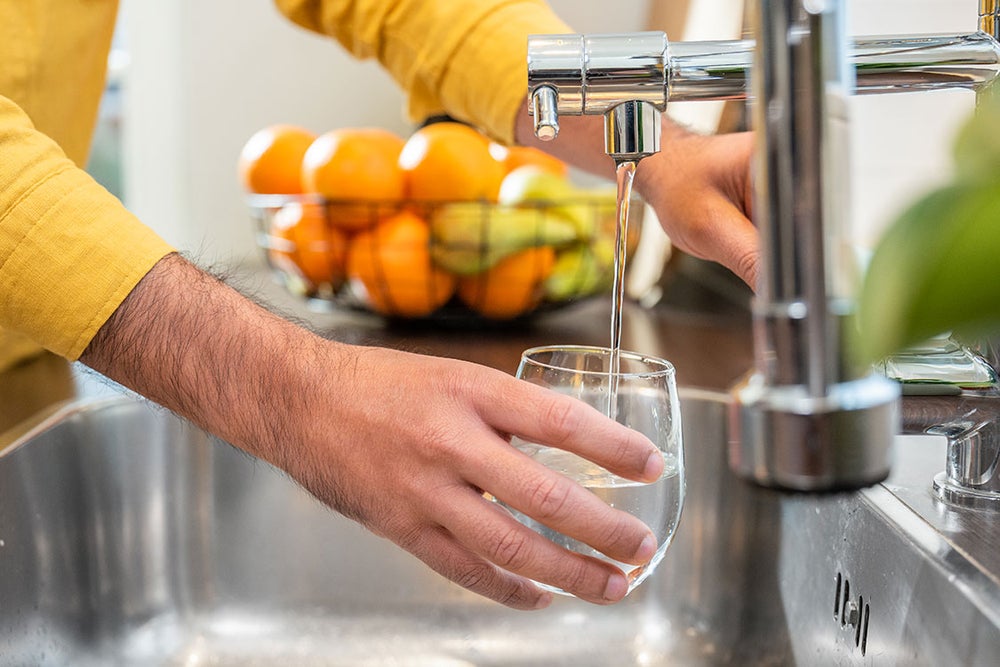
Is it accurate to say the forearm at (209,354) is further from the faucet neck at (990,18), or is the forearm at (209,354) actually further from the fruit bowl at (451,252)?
the fruit bowl at (451,252)

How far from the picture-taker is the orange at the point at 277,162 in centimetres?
113

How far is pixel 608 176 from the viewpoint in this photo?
0.84 metres

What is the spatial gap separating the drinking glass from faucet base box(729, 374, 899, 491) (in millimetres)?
205

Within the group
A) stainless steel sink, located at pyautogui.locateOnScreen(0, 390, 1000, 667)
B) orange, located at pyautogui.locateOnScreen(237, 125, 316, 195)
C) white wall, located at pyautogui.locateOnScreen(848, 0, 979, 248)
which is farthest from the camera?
orange, located at pyautogui.locateOnScreen(237, 125, 316, 195)

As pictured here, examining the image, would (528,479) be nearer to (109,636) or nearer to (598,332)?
(109,636)

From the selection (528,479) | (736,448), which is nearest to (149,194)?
(528,479)

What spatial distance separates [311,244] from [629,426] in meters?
0.62

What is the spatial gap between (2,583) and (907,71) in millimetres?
544

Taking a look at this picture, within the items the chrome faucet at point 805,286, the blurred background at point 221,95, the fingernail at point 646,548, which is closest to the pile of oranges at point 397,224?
the blurred background at point 221,95

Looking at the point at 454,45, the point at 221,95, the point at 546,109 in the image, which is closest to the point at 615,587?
the point at 546,109

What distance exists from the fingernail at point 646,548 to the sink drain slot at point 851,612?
0.19 meters

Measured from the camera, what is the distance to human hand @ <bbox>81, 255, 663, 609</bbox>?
439 millimetres

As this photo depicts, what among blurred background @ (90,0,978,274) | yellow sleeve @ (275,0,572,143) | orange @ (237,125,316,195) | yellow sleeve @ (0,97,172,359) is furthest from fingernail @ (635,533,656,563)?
blurred background @ (90,0,978,274)

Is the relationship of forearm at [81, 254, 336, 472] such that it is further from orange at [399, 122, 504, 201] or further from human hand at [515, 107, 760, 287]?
orange at [399, 122, 504, 201]
